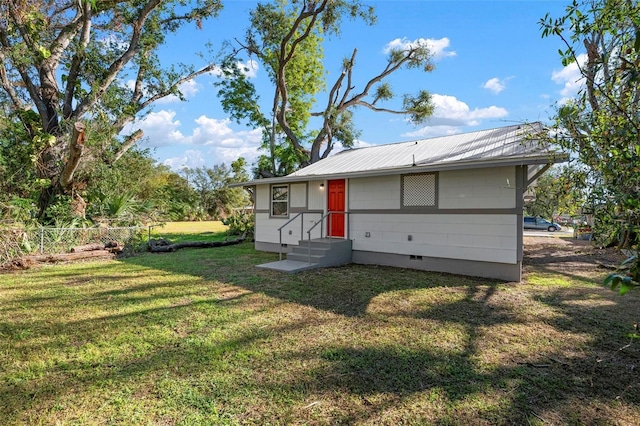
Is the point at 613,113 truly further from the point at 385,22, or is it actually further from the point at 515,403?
the point at 385,22

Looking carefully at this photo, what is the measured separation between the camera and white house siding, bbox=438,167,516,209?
23.3 feet

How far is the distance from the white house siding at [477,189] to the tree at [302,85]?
1108 cm

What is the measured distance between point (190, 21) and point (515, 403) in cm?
1958

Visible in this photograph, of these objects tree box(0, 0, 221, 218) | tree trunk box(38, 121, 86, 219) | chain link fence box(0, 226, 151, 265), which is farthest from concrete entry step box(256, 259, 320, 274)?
tree trunk box(38, 121, 86, 219)

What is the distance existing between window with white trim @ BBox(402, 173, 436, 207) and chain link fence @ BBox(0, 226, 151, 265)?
901cm

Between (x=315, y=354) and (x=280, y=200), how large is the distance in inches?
333

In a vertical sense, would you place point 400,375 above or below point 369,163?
below

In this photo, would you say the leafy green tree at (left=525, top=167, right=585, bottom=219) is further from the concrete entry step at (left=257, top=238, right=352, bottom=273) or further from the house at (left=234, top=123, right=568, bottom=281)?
the concrete entry step at (left=257, top=238, right=352, bottom=273)

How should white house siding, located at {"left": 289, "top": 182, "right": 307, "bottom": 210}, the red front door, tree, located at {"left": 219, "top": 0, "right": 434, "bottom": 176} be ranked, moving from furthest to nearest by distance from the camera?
tree, located at {"left": 219, "top": 0, "right": 434, "bottom": 176} → white house siding, located at {"left": 289, "top": 182, "right": 307, "bottom": 210} → the red front door

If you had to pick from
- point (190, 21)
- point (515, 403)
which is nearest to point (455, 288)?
point (515, 403)

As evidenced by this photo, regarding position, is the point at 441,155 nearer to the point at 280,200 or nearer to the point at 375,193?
the point at 375,193

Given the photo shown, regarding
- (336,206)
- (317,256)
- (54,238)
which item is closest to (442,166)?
(336,206)

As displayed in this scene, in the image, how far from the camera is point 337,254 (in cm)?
912

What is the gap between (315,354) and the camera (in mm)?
3559
